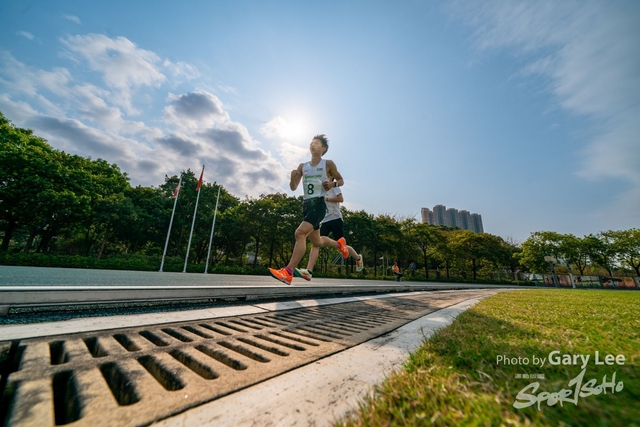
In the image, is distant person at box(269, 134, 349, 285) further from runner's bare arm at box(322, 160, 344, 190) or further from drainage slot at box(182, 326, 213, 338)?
drainage slot at box(182, 326, 213, 338)

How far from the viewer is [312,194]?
450cm

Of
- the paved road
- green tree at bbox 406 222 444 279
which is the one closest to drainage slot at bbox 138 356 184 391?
the paved road

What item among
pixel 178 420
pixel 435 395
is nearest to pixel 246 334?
pixel 178 420

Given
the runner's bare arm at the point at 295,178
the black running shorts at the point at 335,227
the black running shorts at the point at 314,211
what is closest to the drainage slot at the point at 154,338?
the black running shorts at the point at 314,211

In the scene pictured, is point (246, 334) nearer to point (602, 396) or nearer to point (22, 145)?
point (602, 396)

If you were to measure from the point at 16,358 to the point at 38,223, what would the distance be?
27941 mm

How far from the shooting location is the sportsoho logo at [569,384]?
783 millimetres

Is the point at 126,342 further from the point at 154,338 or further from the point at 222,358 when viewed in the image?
the point at 222,358

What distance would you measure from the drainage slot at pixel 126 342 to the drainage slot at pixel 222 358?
30 cm

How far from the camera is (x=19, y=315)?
1.70 meters

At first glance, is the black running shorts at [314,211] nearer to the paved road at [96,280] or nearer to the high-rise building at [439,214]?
the paved road at [96,280]

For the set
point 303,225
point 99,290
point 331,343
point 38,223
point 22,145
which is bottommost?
point 331,343

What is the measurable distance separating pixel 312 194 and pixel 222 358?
11.3ft

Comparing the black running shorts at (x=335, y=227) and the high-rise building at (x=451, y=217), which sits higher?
the high-rise building at (x=451, y=217)
